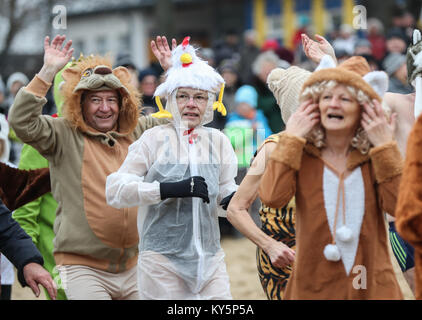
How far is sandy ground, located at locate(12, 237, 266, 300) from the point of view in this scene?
7.14 metres

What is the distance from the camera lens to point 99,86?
454 centimetres

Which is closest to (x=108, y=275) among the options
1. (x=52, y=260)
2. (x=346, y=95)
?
(x=52, y=260)

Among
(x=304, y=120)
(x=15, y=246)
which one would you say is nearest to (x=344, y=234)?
(x=304, y=120)

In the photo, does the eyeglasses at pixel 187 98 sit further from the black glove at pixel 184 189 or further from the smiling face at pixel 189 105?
the black glove at pixel 184 189

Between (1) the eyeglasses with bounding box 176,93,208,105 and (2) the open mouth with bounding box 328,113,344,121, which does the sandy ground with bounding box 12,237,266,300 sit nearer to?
(1) the eyeglasses with bounding box 176,93,208,105

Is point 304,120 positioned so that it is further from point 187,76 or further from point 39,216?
point 39,216

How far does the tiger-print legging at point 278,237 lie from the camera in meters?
3.99

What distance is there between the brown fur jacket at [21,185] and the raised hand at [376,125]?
251cm

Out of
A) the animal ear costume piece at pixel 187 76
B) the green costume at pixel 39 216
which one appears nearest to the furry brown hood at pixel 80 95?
the green costume at pixel 39 216

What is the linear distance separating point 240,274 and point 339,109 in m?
5.09

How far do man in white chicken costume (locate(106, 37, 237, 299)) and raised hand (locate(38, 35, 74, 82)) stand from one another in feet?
2.22

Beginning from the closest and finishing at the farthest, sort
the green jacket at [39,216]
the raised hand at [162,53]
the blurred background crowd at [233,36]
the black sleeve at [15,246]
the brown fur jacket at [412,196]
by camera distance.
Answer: the brown fur jacket at [412,196] < the black sleeve at [15,246] < the raised hand at [162,53] < the green jacket at [39,216] < the blurred background crowd at [233,36]
